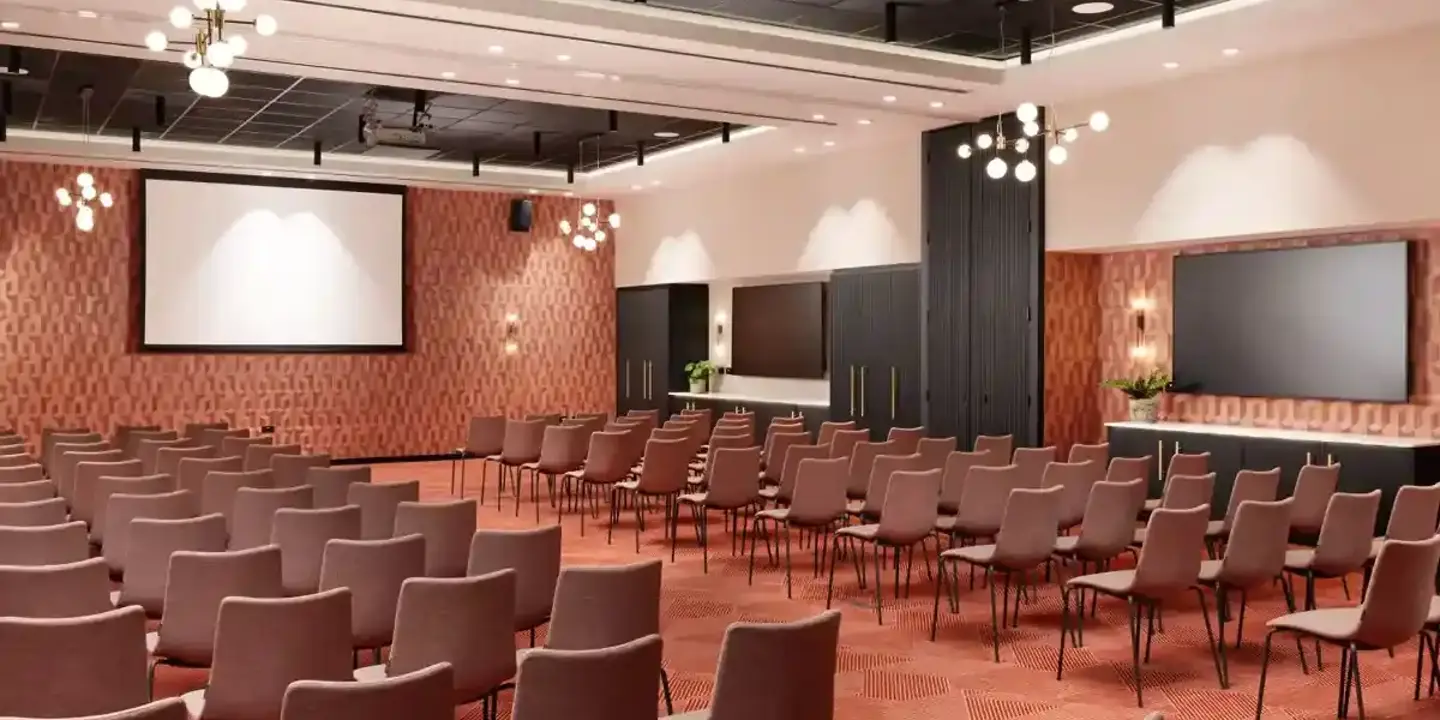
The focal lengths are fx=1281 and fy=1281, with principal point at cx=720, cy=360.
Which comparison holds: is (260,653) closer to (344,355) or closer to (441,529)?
(441,529)

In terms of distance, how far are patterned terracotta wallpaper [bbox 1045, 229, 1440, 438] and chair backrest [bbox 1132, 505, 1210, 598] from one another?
493cm

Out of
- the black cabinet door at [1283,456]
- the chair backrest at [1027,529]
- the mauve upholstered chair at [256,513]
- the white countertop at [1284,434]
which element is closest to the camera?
the mauve upholstered chair at [256,513]

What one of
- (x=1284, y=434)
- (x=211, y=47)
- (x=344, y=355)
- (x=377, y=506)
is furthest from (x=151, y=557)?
(x=344, y=355)

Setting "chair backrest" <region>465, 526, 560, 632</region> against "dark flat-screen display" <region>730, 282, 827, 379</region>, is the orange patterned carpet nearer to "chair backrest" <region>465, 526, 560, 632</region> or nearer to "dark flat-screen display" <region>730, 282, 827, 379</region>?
"chair backrest" <region>465, 526, 560, 632</region>

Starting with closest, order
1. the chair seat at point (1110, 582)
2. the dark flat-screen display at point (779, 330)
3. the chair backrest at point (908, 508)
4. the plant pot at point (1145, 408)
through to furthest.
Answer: the chair seat at point (1110, 582) < the chair backrest at point (908, 508) < the plant pot at point (1145, 408) < the dark flat-screen display at point (779, 330)

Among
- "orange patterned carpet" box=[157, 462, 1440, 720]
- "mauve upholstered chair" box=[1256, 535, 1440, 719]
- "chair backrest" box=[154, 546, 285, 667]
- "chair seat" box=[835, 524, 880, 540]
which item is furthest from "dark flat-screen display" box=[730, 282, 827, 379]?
"chair backrest" box=[154, 546, 285, 667]

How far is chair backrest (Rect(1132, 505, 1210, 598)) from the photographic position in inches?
249

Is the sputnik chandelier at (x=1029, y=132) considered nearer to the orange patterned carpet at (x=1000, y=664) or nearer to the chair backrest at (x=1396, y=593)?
the orange patterned carpet at (x=1000, y=664)

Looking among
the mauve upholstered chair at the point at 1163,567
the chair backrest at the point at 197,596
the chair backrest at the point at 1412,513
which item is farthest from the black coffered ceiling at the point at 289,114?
the chair backrest at the point at 1412,513

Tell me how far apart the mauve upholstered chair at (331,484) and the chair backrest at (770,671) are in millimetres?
4879

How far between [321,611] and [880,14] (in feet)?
25.3

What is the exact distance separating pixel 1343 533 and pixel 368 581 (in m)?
5.07

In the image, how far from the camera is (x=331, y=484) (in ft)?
27.4

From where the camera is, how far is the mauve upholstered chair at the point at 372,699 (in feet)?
10.5
